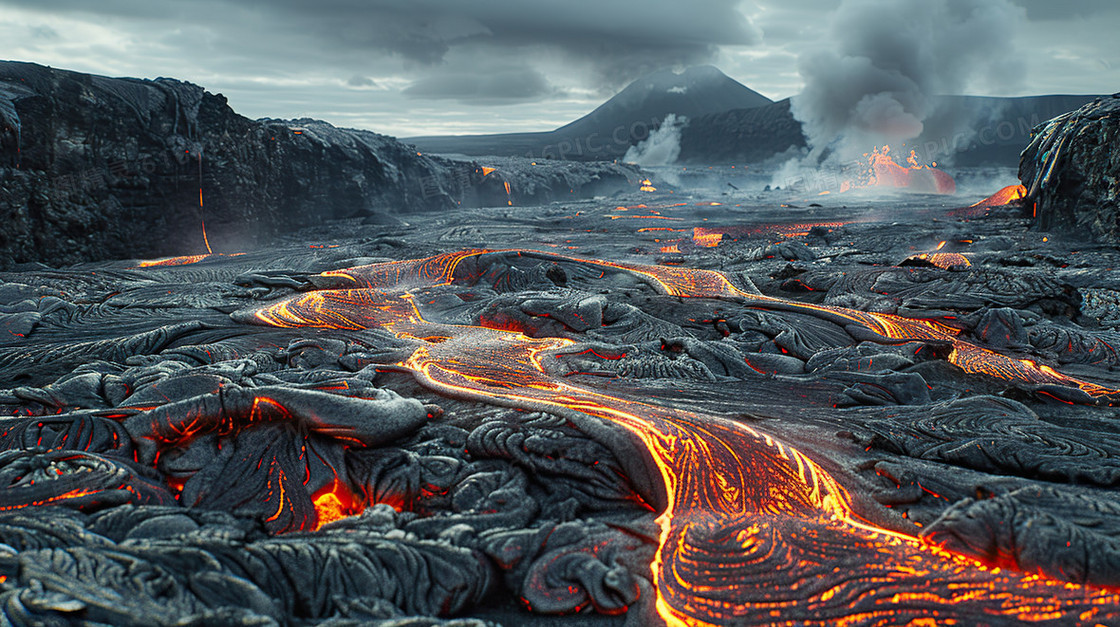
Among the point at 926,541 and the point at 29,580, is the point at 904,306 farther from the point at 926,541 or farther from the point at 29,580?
the point at 29,580

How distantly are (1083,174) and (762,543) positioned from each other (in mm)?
14144

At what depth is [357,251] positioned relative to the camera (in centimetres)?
1081

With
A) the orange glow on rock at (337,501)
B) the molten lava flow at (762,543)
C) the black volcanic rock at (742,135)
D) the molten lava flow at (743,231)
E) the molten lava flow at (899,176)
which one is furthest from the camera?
the black volcanic rock at (742,135)

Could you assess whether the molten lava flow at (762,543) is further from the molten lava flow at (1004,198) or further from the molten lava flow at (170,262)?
the molten lava flow at (1004,198)

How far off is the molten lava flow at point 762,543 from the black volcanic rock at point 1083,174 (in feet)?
32.1

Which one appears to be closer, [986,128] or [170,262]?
[170,262]

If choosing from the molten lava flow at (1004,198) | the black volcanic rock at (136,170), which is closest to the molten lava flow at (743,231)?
the molten lava flow at (1004,198)

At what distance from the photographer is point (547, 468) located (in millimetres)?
2729

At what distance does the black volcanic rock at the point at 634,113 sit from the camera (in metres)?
70.9

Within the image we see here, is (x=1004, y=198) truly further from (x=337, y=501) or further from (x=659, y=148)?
(x=659, y=148)

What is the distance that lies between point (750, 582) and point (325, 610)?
4.36 ft

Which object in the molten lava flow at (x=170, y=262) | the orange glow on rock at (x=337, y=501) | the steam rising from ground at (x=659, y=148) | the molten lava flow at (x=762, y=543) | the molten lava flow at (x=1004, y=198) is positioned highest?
the steam rising from ground at (x=659, y=148)

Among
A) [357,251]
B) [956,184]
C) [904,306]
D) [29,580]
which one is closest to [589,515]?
[29,580]

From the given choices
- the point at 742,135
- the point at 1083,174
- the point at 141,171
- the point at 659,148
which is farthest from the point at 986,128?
the point at 141,171
